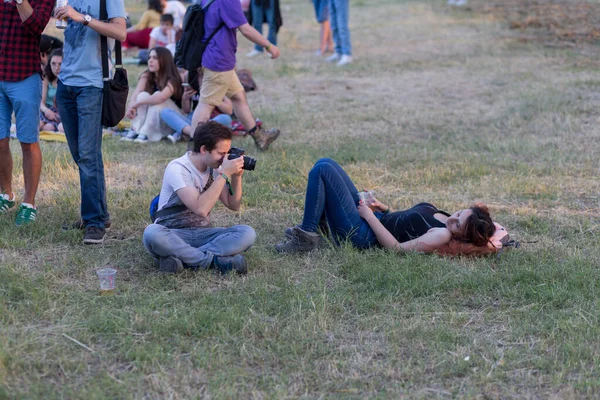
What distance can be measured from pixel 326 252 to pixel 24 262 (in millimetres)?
1970

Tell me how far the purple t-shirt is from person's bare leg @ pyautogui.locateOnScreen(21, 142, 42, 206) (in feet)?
7.55

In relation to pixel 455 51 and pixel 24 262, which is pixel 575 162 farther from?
pixel 455 51

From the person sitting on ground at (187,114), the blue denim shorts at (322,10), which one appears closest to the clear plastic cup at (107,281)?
the person sitting on ground at (187,114)

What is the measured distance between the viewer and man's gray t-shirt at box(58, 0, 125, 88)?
5207 millimetres

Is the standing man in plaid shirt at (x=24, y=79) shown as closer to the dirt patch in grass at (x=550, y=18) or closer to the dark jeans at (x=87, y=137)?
the dark jeans at (x=87, y=137)

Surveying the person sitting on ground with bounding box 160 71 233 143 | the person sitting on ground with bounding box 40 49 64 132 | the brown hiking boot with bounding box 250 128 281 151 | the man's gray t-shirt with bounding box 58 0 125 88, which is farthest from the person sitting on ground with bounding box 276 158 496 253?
the person sitting on ground with bounding box 40 49 64 132

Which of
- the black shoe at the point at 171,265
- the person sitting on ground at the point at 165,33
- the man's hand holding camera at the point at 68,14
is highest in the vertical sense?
the man's hand holding camera at the point at 68,14

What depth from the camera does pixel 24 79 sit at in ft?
18.1

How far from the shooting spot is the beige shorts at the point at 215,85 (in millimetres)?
7617

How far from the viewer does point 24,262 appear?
16.4 feet

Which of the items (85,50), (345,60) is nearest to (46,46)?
(85,50)

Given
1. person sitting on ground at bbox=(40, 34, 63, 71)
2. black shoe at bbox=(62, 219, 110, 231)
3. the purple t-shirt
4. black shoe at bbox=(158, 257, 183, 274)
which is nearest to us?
black shoe at bbox=(158, 257, 183, 274)

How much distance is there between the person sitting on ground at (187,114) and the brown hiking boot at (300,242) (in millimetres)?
3269

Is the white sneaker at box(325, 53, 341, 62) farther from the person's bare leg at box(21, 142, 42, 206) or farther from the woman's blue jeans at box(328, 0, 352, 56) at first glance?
the person's bare leg at box(21, 142, 42, 206)
